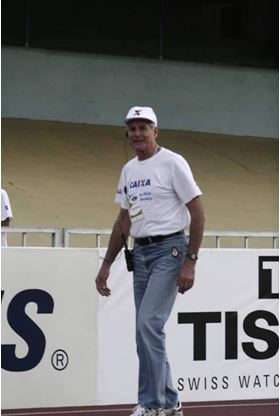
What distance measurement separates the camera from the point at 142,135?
226 inches

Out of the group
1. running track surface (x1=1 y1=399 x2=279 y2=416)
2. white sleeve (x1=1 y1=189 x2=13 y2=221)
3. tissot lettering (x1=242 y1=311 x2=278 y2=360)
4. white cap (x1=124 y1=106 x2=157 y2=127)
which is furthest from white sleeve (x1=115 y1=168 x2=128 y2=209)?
white sleeve (x1=1 y1=189 x2=13 y2=221)

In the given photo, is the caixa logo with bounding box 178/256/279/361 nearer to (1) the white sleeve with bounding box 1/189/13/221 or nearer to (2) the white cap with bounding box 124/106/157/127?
(2) the white cap with bounding box 124/106/157/127

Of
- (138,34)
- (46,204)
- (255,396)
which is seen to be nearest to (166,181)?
(255,396)

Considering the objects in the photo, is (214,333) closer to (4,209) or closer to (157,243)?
(157,243)

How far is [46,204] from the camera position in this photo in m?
16.0

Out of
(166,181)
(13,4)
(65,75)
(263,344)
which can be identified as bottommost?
(263,344)

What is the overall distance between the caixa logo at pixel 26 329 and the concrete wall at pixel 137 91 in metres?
12.0

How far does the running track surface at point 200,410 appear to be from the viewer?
676 cm

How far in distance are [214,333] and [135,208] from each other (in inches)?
70.9

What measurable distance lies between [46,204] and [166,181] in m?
10.5

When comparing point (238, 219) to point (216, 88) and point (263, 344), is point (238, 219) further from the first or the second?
point (263, 344)

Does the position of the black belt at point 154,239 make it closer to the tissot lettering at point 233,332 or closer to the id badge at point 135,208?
the id badge at point 135,208

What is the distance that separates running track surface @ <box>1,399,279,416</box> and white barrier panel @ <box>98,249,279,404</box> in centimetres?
5

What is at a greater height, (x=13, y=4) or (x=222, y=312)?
(x=13, y=4)
